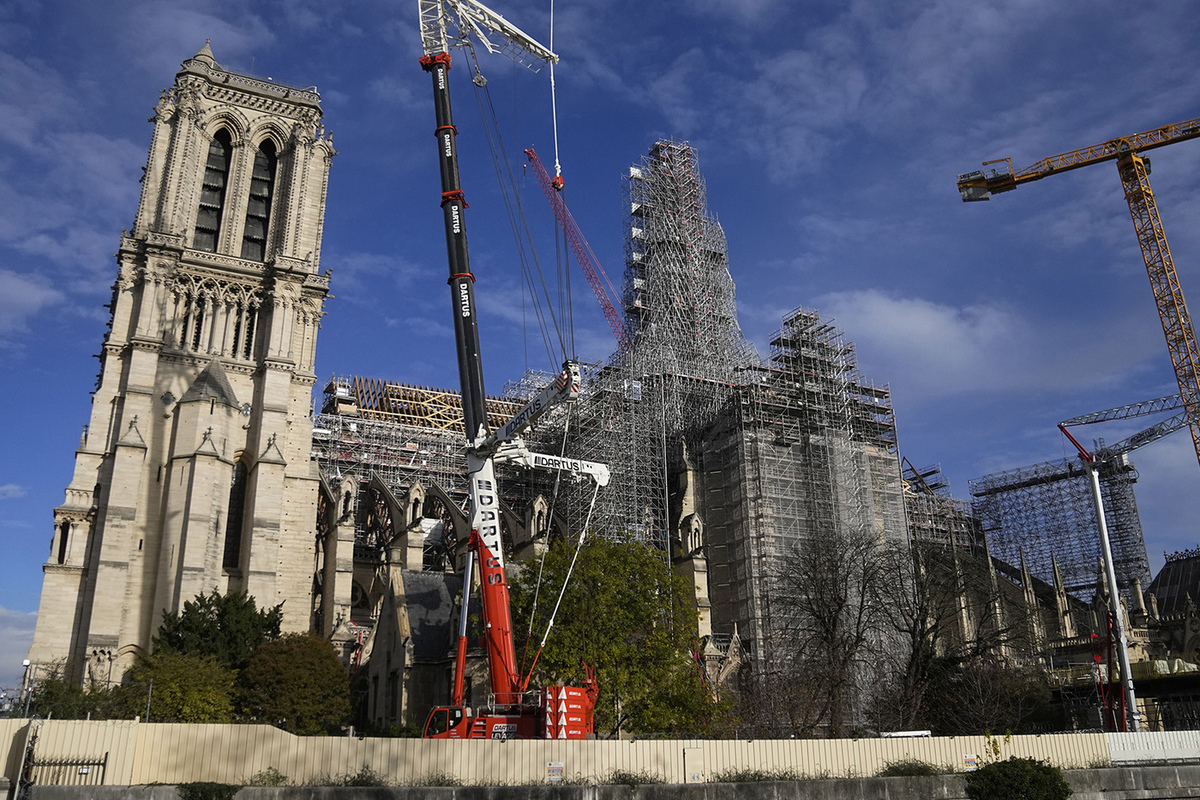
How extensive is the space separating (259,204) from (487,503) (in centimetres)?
3589

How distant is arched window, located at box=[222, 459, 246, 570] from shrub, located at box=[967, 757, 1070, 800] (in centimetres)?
3576

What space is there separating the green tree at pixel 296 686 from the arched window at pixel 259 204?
25.2 m

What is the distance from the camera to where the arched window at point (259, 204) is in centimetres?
5344

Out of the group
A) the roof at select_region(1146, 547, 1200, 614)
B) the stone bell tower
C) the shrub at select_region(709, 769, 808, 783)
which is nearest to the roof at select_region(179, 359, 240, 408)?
the stone bell tower

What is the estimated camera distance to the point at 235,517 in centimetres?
4681

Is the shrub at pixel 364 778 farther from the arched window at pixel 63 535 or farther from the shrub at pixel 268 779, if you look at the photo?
the arched window at pixel 63 535

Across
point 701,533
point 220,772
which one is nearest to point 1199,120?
point 701,533

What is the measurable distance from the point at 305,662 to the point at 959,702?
2552cm

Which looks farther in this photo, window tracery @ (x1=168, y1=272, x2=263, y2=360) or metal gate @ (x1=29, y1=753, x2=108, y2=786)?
window tracery @ (x1=168, y1=272, x2=263, y2=360)

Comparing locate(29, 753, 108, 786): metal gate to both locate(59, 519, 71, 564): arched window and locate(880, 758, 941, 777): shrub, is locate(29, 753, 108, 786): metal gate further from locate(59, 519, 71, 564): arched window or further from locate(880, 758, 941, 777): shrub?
locate(59, 519, 71, 564): arched window

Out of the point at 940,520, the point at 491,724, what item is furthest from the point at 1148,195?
the point at 491,724

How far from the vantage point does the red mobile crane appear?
2334 centimetres

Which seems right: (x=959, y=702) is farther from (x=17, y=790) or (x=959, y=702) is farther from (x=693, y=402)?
(x=17, y=790)

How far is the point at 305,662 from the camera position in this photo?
3550 cm
